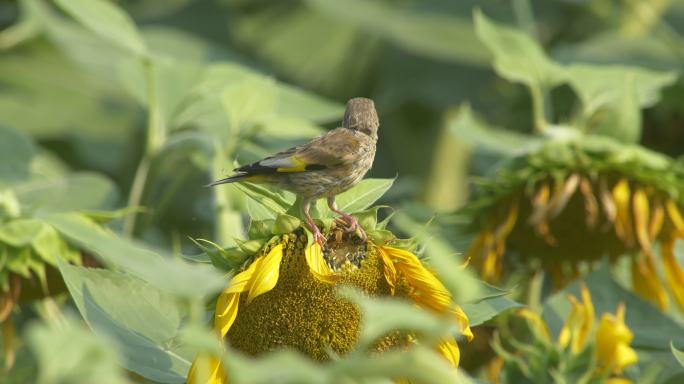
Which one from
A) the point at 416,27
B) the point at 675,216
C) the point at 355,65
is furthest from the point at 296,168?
the point at 355,65

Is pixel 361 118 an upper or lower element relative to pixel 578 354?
upper

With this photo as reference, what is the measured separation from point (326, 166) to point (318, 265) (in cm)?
10

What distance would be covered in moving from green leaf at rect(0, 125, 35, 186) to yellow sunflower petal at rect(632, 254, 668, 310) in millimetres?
915

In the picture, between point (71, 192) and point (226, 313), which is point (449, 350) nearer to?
point (226, 313)

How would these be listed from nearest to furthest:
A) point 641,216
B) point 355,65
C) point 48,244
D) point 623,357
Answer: point 623,357 → point 48,244 → point 641,216 → point 355,65

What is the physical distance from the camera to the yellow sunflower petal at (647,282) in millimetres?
1761

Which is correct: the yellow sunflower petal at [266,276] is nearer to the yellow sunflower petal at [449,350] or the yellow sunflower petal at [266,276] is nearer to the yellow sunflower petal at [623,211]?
the yellow sunflower petal at [449,350]

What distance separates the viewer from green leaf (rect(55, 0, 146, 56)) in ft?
5.22

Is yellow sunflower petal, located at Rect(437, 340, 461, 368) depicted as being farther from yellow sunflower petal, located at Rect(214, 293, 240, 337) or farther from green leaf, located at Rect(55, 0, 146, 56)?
green leaf, located at Rect(55, 0, 146, 56)

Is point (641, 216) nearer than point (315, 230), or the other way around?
point (315, 230)

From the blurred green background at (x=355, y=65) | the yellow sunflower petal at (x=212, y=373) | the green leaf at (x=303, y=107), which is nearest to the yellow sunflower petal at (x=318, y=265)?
the yellow sunflower petal at (x=212, y=373)

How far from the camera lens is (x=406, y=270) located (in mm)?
1102

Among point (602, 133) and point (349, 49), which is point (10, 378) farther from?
point (349, 49)

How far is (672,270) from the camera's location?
174 centimetres
